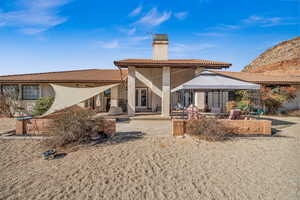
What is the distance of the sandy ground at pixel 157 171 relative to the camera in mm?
3047

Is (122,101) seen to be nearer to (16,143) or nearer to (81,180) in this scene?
(16,143)

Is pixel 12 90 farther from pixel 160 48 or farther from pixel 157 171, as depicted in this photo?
pixel 157 171

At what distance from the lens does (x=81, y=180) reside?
3449mm

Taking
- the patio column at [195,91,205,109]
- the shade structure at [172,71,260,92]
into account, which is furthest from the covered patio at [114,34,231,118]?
the shade structure at [172,71,260,92]

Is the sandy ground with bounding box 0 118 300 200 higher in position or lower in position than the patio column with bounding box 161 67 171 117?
lower

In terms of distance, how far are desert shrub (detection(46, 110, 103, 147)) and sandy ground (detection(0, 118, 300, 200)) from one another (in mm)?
608

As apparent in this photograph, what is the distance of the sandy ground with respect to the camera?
305cm

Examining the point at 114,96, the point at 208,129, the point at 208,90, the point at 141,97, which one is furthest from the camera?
the point at 141,97

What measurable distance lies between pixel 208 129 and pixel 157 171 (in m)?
3.21

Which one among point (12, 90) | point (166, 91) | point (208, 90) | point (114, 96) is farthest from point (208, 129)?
point (12, 90)

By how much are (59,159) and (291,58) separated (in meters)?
38.3

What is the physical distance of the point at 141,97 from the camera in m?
13.8

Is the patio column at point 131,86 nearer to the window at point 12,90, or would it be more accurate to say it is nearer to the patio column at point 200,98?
the patio column at point 200,98

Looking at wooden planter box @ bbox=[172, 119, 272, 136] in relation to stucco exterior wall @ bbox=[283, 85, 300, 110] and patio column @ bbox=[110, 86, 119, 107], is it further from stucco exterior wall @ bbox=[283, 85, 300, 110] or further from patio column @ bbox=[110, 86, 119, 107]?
stucco exterior wall @ bbox=[283, 85, 300, 110]
